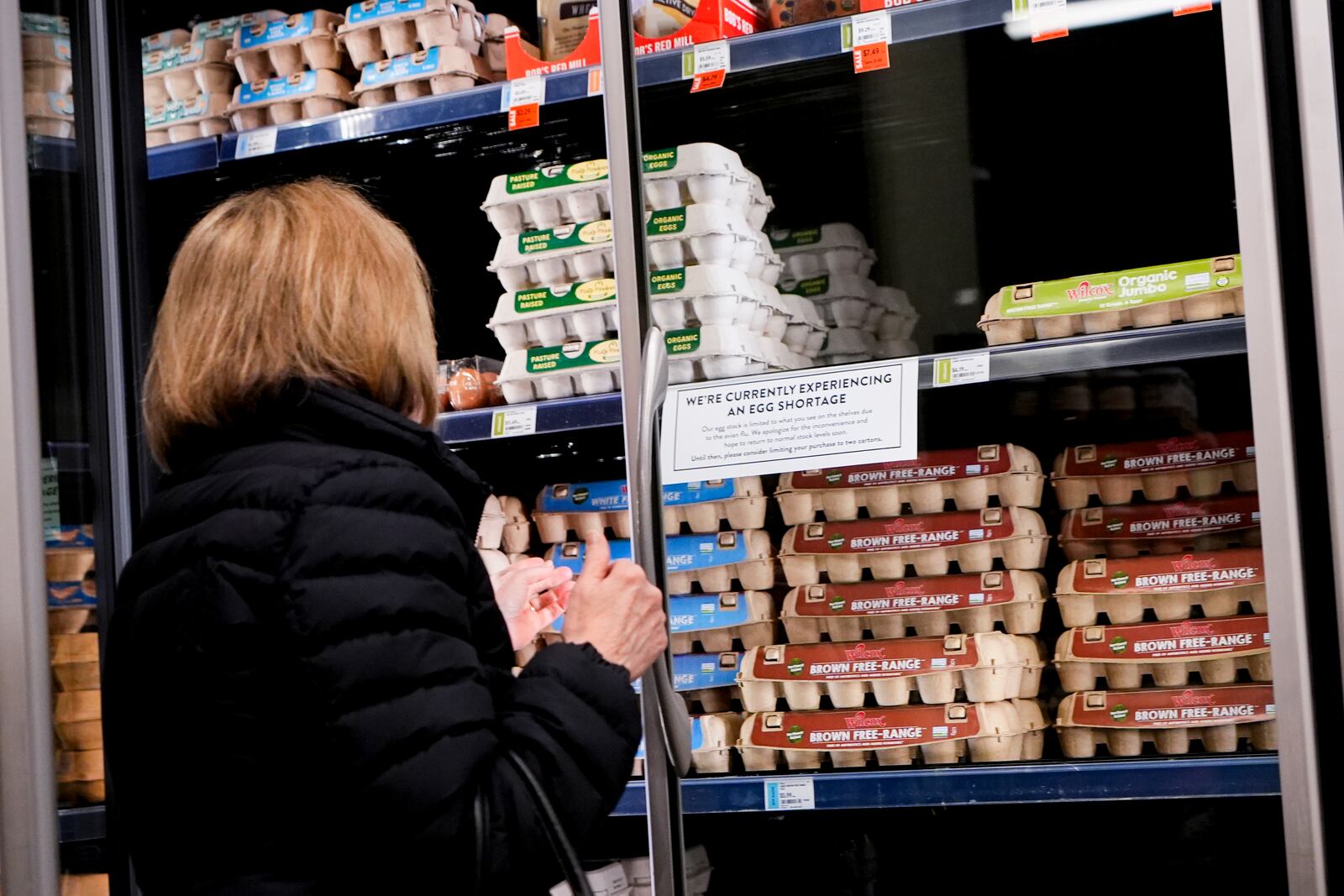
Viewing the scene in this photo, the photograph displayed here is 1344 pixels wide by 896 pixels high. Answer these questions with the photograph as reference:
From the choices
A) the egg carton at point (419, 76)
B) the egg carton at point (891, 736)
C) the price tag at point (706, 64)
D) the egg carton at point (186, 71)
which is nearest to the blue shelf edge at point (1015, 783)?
the egg carton at point (891, 736)

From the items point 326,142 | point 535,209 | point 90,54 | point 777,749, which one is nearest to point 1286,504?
point 777,749

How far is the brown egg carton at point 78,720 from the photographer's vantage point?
203 centimetres

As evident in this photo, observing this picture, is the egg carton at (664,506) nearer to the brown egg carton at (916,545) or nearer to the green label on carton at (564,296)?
the brown egg carton at (916,545)

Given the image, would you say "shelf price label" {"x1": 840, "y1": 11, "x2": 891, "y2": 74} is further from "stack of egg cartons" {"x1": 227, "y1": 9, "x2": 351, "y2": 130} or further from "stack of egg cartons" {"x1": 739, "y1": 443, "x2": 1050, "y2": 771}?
"stack of egg cartons" {"x1": 227, "y1": 9, "x2": 351, "y2": 130}

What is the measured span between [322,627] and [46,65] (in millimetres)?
1425

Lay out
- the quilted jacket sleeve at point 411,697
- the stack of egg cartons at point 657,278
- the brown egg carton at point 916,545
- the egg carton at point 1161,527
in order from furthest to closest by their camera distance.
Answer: the stack of egg cartons at point 657,278 < the brown egg carton at point 916,545 < the egg carton at point 1161,527 < the quilted jacket sleeve at point 411,697

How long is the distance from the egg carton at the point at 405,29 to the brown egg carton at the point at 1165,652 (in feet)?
5.41

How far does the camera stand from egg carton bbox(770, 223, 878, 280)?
88.8 inches

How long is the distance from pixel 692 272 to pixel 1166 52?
896mm

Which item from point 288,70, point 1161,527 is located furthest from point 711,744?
point 288,70

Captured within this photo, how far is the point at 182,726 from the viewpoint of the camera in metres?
1.18

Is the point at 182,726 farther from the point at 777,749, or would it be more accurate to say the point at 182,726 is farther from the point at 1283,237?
the point at 1283,237

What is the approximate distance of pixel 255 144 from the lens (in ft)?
7.98

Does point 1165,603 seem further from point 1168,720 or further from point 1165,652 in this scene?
point 1168,720
